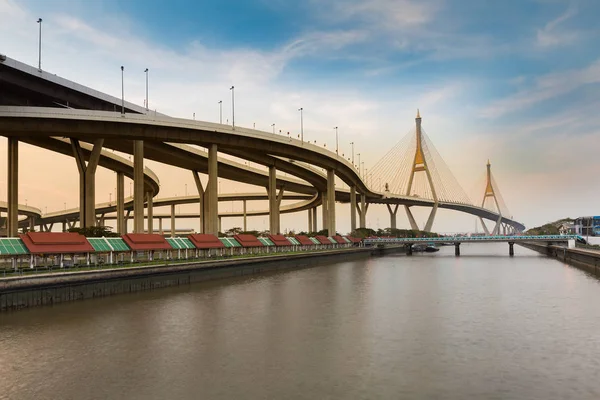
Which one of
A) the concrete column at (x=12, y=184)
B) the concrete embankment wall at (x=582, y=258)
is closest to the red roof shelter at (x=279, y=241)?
the concrete column at (x=12, y=184)

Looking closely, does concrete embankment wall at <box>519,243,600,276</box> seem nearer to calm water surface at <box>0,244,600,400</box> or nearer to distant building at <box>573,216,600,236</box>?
distant building at <box>573,216,600,236</box>

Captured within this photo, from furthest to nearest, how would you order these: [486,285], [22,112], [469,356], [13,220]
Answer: [13,220] < [22,112] < [486,285] < [469,356]

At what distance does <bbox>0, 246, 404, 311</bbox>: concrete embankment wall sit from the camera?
92.8 feet

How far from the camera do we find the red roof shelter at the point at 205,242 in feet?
175

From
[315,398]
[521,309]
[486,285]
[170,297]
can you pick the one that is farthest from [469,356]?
[486,285]

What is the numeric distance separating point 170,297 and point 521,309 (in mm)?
21552

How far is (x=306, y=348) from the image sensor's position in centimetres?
1995

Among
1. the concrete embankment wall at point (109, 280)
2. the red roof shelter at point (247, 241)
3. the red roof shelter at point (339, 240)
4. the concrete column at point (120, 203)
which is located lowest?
the concrete embankment wall at point (109, 280)

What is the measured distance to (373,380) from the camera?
52.1 feet

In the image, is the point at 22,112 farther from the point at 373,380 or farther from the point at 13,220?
the point at 373,380

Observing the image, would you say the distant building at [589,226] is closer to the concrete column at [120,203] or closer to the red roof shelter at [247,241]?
the red roof shelter at [247,241]

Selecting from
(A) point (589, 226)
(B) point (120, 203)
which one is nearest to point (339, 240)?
(B) point (120, 203)

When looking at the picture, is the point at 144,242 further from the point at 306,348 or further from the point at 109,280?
the point at 306,348

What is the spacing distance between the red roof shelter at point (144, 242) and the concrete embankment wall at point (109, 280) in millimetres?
4166
